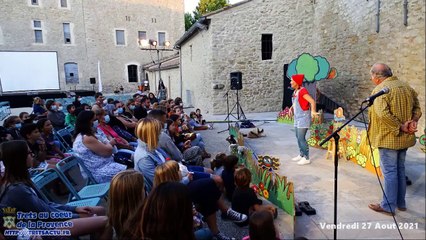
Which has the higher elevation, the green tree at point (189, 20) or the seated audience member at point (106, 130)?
the green tree at point (189, 20)

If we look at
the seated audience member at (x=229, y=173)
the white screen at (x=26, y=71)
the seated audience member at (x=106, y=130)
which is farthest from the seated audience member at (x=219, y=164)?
the white screen at (x=26, y=71)

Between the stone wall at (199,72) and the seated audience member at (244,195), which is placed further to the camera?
the stone wall at (199,72)

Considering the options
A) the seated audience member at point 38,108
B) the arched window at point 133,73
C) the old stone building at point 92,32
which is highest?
the old stone building at point 92,32

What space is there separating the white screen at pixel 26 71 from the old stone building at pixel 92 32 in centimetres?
73

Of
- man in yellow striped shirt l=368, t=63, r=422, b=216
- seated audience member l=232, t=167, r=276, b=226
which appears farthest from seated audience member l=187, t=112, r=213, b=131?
man in yellow striped shirt l=368, t=63, r=422, b=216

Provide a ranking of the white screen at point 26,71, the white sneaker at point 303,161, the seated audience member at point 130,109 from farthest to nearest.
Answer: the white screen at point 26,71 < the seated audience member at point 130,109 < the white sneaker at point 303,161

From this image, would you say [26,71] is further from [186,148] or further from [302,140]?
[302,140]

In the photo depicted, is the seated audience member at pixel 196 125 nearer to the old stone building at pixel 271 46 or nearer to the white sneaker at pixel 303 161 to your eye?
the old stone building at pixel 271 46

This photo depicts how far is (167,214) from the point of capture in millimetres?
1565

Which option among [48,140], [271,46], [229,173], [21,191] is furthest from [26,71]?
[21,191]

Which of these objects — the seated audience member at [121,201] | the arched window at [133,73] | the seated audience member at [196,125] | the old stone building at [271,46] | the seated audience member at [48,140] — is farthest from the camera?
the arched window at [133,73]

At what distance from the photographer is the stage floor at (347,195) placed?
1.43 m

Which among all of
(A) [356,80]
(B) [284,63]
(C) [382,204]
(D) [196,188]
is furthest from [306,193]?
(B) [284,63]

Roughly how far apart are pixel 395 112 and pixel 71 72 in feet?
87.7
